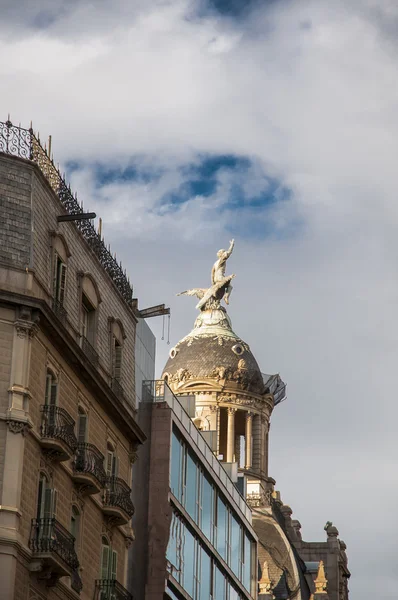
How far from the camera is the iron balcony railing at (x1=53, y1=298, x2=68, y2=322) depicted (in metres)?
54.6

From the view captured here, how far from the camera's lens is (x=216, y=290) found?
419 feet

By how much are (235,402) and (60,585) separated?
7327 cm

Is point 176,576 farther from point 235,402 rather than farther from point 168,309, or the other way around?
point 235,402

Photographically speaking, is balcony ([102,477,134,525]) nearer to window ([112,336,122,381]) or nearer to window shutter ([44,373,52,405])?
window ([112,336,122,381])

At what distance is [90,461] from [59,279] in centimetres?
595

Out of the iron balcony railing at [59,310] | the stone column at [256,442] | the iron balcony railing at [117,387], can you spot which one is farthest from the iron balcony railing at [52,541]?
the stone column at [256,442]

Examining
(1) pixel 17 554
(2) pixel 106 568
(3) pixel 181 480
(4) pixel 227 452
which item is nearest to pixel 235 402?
(4) pixel 227 452

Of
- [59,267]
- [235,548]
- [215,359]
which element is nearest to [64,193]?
[59,267]

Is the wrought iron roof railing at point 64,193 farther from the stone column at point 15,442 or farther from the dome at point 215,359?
the dome at point 215,359

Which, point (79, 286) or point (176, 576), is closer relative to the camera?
point (79, 286)

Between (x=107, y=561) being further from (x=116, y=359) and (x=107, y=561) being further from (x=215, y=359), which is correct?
(x=215, y=359)

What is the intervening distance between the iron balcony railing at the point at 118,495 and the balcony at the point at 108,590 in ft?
8.08

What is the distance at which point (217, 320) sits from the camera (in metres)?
128

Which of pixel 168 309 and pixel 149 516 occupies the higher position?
pixel 168 309
